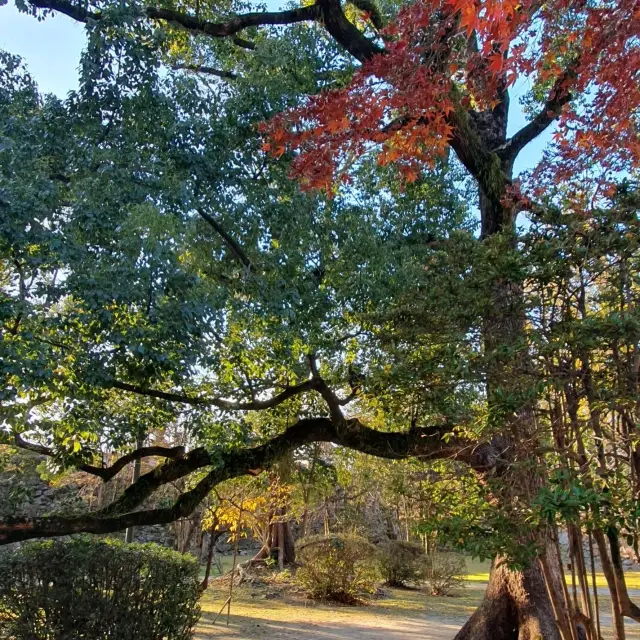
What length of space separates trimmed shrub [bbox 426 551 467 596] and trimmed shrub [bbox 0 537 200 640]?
9473 millimetres

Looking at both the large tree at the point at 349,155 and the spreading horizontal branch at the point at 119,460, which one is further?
the spreading horizontal branch at the point at 119,460

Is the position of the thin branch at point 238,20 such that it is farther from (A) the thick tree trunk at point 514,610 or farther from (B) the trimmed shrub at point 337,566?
(B) the trimmed shrub at point 337,566

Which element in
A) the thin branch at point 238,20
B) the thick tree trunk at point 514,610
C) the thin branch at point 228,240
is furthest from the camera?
the thin branch at point 238,20

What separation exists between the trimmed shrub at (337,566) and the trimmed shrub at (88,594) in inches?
235

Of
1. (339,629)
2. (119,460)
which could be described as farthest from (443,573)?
(119,460)

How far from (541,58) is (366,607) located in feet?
34.2

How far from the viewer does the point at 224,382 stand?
618 centimetres

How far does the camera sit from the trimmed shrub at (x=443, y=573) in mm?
13969

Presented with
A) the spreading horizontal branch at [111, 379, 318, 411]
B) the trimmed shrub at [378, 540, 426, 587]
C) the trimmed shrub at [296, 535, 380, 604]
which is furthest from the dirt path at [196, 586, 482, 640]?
the spreading horizontal branch at [111, 379, 318, 411]

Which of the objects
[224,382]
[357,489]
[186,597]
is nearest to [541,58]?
[224,382]

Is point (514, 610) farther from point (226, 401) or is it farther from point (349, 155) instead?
point (349, 155)

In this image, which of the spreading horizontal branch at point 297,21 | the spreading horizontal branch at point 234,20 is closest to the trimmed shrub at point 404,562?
the spreading horizontal branch at point 297,21

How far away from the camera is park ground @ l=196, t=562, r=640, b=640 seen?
28.5 feet

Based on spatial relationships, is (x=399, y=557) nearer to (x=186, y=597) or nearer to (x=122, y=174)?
(x=186, y=597)
